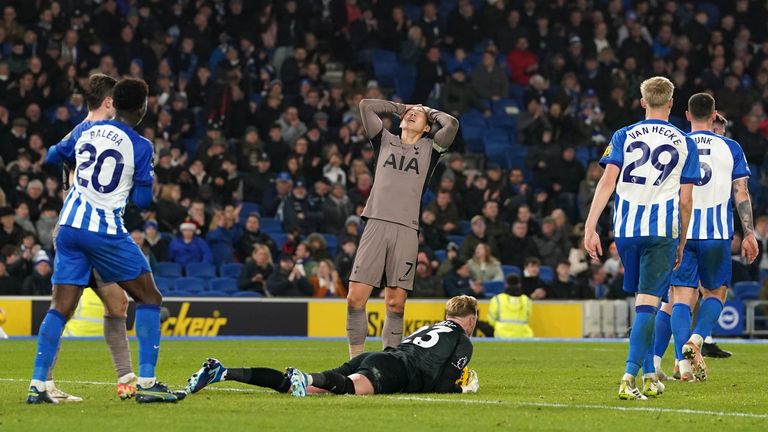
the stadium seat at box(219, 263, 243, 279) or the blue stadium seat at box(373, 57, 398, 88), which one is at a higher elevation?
the blue stadium seat at box(373, 57, 398, 88)

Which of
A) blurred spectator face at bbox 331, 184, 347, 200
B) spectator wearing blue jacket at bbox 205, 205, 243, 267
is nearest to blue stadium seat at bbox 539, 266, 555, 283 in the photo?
blurred spectator face at bbox 331, 184, 347, 200

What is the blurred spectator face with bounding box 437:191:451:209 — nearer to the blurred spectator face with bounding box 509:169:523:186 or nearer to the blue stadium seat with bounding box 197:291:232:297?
the blurred spectator face with bounding box 509:169:523:186

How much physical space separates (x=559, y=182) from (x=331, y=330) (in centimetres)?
696

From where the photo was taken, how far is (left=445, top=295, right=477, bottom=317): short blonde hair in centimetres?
1089

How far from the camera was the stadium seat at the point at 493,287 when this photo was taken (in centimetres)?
2461

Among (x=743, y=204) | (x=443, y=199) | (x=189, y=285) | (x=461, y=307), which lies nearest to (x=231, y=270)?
(x=189, y=285)

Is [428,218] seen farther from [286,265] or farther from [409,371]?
[409,371]

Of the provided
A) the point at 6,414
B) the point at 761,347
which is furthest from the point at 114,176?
the point at 761,347

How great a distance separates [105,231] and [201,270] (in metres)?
14.5

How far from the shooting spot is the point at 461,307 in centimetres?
1091

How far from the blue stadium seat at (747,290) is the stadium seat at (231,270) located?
29.4 feet

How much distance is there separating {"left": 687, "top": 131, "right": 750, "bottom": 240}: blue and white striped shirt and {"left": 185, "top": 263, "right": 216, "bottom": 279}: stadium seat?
40.9 feet

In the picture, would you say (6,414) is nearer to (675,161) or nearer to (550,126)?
(675,161)

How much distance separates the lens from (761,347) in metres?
20.0
